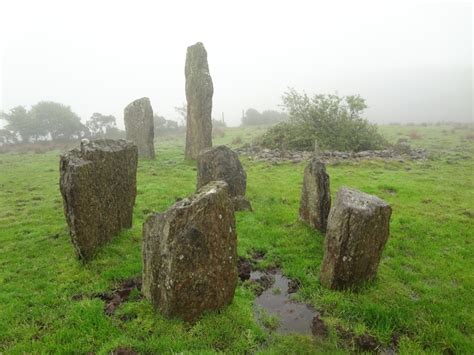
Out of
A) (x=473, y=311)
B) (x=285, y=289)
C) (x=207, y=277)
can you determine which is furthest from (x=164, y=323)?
(x=473, y=311)

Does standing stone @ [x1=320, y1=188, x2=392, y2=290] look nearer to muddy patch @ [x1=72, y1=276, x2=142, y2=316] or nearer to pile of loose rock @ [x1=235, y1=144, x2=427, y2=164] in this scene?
muddy patch @ [x1=72, y1=276, x2=142, y2=316]

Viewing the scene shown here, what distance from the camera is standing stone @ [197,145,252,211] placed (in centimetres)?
1338

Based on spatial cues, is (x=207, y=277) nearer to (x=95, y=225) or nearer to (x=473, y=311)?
(x=95, y=225)

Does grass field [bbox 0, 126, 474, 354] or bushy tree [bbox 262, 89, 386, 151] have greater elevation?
bushy tree [bbox 262, 89, 386, 151]

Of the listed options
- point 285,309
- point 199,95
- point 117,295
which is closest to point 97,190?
point 117,295

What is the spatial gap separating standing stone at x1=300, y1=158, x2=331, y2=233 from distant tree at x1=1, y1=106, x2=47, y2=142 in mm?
46506

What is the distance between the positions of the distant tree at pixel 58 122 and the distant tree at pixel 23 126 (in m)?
0.49

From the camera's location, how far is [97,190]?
31.5 ft

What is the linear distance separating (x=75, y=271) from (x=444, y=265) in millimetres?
9449

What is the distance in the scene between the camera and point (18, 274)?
29.4 feet

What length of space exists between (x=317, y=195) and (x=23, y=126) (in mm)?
47913

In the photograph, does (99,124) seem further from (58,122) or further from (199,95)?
(199,95)

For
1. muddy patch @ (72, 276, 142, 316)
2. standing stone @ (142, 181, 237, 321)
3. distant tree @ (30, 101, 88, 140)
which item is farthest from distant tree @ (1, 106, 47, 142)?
standing stone @ (142, 181, 237, 321)

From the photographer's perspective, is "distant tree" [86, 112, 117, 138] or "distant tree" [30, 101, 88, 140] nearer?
"distant tree" [30, 101, 88, 140]
